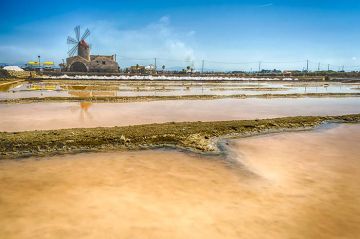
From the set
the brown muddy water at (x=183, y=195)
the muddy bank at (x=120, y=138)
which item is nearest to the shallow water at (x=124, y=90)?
the muddy bank at (x=120, y=138)

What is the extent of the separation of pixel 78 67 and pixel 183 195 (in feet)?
186

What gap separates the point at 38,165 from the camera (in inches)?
245

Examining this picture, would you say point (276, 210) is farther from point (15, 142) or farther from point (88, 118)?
point (88, 118)

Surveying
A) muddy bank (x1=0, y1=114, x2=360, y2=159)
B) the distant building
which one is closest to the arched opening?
the distant building

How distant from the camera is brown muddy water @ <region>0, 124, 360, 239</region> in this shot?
4039 mm

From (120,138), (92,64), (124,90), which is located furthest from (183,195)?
(92,64)

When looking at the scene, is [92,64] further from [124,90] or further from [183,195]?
[183,195]

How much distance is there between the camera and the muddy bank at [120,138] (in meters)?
7.04

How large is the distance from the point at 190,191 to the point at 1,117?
10.3m

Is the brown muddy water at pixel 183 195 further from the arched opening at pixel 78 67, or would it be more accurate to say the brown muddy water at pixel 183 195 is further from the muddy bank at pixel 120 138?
the arched opening at pixel 78 67

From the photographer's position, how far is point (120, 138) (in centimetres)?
782

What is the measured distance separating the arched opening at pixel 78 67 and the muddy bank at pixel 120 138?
169ft

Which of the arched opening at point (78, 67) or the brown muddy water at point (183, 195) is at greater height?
the arched opening at point (78, 67)

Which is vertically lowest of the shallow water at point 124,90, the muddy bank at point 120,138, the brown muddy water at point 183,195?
the brown muddy water at point 183,195
